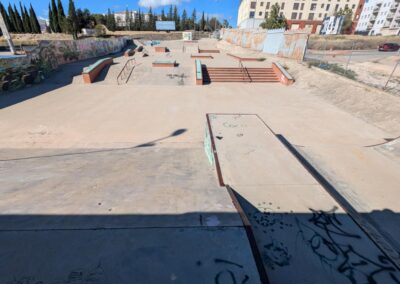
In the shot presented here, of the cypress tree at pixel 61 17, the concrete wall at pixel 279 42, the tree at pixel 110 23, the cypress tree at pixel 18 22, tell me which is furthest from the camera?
the tree at pixel 110 23

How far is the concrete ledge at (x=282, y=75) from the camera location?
15.6 metres

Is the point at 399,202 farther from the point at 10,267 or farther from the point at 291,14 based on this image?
the point at 291,14

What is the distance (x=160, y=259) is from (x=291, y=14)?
84817 millimetres

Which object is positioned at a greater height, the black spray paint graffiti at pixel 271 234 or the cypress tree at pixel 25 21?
the cypress tree at pixel 25 21

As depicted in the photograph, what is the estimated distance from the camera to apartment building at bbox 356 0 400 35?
57.9m

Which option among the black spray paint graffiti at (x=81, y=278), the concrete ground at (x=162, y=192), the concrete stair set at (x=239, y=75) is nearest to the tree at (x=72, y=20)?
the concrete stair set at (x=239, y=75)

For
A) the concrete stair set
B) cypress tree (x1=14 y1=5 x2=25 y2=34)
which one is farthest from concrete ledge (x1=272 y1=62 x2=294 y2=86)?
cypress tree (x1=14 y1=5 x2=25 y2=34)

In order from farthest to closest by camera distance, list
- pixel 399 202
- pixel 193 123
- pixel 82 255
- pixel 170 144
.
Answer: pixel 193 123
pixel 170 144
pixel 399 202
pixel 82 255

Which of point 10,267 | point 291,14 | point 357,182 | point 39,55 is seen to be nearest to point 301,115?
point 357,182

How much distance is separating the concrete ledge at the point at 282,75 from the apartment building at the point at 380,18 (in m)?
63.5

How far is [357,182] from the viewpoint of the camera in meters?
5.30

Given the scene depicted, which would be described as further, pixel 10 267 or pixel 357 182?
pixel 357 182

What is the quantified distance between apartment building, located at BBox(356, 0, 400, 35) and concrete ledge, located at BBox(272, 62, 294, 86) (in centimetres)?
6352

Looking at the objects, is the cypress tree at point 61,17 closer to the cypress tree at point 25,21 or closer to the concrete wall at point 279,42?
the cypress tree at point 25,21
